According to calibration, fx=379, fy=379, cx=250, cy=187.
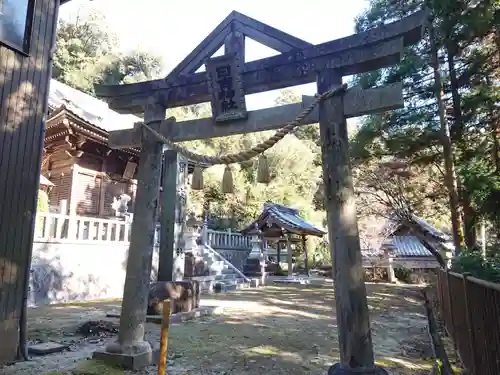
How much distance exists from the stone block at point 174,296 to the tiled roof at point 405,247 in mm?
16526

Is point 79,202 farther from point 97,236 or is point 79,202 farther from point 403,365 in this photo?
point 403,365

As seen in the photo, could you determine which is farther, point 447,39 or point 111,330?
point 447,39

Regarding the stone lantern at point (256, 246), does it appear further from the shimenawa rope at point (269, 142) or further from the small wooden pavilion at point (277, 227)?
the shimenawa rope at point (269, 142)

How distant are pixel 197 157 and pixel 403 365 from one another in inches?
152

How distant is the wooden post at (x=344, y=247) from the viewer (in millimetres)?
3812

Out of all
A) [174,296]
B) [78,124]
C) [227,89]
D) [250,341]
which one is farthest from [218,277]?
[227,89]

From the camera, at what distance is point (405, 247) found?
23406 millimetres

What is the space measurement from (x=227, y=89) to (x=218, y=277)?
11.6m

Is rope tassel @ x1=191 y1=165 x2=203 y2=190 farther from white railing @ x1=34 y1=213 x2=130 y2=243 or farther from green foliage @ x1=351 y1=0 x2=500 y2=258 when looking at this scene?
white railing @ x1=34 y1=213 x2=130 y2=243

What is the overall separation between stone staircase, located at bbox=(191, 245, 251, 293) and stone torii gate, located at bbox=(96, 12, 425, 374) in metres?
9.28

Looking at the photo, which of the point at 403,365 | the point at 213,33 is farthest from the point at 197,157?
the point at 403,365

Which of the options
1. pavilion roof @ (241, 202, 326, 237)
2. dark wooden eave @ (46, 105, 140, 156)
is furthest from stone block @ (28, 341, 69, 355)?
pavilion roof @ (241, 202, 326, 237)

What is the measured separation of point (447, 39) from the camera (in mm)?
10883

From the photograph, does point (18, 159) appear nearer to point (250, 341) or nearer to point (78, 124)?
point (250, 341)
